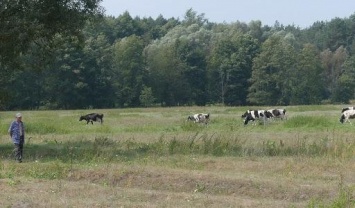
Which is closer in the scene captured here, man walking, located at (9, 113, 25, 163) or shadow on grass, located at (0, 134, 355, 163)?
shadow on grass, located at (0, 134, 355, 163)

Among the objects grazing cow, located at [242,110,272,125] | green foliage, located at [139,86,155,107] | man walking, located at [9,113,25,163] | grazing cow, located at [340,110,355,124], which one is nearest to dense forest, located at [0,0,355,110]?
green foliage, located at [139,86,155,107]

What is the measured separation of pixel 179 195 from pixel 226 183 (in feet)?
6.41

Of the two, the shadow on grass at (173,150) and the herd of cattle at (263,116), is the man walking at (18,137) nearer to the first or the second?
the shadow on grass at (173,150)

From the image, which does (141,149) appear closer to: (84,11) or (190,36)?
(84,11)

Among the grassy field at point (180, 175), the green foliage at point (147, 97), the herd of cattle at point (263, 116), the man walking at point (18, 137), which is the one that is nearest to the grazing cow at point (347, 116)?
the herd of cattle at point (263, 116)

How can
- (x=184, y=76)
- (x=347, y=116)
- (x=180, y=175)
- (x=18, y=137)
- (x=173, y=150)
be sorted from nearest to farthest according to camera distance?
(x=180, y=175), (x=18, y=137), (x=173, y=150), (x=347, y=116), (x=184, y=76)

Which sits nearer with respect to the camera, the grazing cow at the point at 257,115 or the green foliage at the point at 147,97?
the grazing cow at the point at 257,115

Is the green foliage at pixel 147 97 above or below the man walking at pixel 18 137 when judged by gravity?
above

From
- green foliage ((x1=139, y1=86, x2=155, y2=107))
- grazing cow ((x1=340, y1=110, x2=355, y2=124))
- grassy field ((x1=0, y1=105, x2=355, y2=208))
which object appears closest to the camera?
grassy field ((x1=0, y1=105, x2=355, y2=208))

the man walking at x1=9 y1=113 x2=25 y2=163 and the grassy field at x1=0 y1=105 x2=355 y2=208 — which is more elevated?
the man walking at x1=9 y1=113 x2=25 y2=163

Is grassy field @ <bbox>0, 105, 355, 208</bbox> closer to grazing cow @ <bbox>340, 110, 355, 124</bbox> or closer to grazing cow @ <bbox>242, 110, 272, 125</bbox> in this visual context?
grazing cow @ <bbox>340, 110, 355, 124</bbox>

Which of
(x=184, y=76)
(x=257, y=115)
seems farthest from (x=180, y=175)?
(x=184, y=76)

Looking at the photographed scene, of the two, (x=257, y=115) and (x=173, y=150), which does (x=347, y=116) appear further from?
(x=173, y=150)

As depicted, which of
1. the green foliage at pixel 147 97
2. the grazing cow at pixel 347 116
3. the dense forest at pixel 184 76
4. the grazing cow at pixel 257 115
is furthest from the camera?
the green foliage at pixel 147 97
